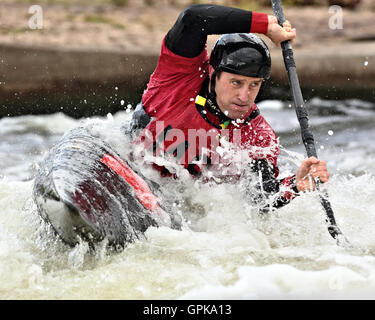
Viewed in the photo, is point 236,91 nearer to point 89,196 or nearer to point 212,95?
point 212,95

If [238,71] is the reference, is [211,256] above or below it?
below

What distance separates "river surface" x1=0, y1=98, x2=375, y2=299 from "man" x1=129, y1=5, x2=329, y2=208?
246mm

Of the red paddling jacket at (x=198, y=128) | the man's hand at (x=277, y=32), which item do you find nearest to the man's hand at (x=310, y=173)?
the red paddling jacket at (x=198, y=128)

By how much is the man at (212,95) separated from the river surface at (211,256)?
0.81ft

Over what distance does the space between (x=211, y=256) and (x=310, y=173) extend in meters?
0.65

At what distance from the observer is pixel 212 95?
3.27m

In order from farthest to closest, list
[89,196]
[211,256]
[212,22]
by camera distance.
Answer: [212,22], [211,256], [89,196]

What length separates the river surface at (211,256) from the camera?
8.45 ft

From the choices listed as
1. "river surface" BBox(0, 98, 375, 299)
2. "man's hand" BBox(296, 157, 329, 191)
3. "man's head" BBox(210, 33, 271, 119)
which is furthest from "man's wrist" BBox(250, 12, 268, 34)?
"river surface" BBox(0, 98, 375, 299)

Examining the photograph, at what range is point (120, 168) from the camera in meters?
3.18

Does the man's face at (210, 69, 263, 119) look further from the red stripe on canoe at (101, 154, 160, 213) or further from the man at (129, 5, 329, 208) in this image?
the red stripe on canoe at (101, 154, 160, 213)

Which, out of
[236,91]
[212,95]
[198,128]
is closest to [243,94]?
[236,91]
